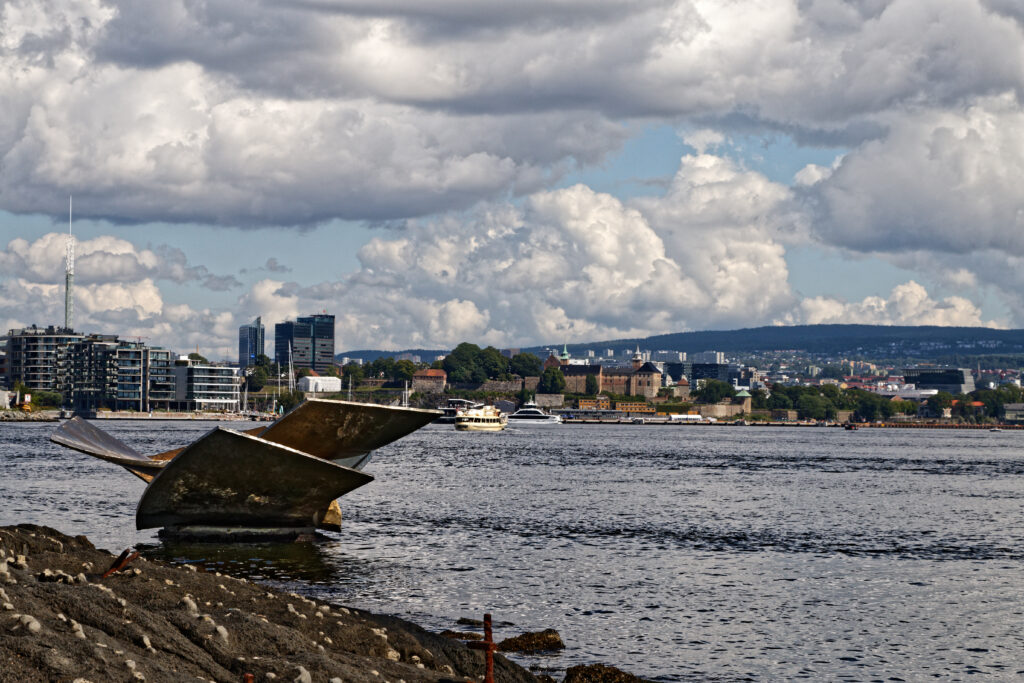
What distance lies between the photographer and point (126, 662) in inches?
529

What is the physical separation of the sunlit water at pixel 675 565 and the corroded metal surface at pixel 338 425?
362cm

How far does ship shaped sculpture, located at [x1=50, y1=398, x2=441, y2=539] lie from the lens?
116 ft

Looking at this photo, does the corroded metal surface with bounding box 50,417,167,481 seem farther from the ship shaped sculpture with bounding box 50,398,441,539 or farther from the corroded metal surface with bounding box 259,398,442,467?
the corroded metal surface with bounding box 259,398,442,467

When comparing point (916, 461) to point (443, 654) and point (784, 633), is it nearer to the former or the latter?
point (784, 633)

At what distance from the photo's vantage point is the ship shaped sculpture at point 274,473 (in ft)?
116

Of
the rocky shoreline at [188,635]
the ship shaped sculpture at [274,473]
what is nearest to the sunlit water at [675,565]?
the ship shaped sculpture at [274,473]

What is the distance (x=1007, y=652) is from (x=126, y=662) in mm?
20155

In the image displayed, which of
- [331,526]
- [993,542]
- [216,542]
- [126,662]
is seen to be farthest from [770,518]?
[126,662]

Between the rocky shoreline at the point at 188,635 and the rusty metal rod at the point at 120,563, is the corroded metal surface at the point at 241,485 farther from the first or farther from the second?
the rusty metal rod at the point at 120,563

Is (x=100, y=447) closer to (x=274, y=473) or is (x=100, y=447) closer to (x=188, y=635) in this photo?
(x=274, y=473)

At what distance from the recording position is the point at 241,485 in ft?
122

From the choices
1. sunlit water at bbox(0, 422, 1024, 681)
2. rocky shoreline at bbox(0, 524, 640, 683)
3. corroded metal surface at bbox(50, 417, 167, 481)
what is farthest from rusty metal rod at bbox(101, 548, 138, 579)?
corroded metal surface at bbox(50, 417, 167, 481)

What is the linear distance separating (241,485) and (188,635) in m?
21.0

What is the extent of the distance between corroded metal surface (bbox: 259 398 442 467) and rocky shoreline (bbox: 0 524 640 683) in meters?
10.5
